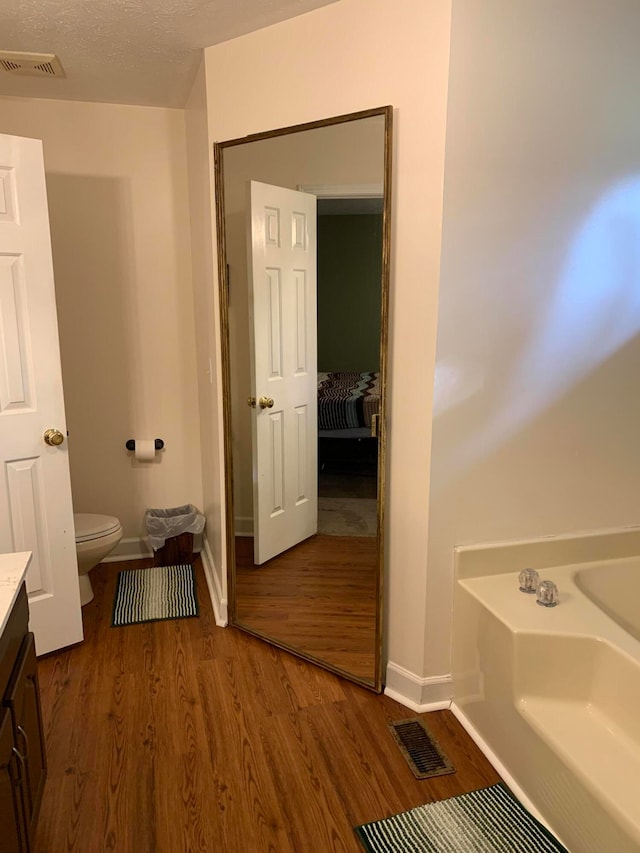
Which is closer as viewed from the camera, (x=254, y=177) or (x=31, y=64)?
(x=254, y=177)

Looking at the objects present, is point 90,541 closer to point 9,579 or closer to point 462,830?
point 9,579

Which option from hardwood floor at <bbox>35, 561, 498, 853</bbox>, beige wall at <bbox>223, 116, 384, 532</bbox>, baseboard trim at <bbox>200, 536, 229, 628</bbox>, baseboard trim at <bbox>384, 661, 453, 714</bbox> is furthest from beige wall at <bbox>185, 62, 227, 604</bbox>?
baseboard trim at <bbox>384, 661, 453, 714</bbox>

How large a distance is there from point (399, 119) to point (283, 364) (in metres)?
0.95

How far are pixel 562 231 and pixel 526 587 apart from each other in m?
1.20

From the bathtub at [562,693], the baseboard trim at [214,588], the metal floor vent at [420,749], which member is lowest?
the metal floor vent at [420,749]

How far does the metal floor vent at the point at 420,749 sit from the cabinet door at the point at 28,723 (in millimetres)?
1088

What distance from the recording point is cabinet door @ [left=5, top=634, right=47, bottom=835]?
1372mm

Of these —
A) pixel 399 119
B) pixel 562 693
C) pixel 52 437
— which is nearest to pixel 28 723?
pixel 52 437

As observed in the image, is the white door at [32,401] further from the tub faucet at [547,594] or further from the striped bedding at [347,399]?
the tub faucet at [547,594]

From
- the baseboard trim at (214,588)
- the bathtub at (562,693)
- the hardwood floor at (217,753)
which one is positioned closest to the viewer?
the bathtub at (562,693)

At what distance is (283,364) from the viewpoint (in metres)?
2.40

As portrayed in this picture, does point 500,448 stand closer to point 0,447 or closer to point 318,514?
point 318,514

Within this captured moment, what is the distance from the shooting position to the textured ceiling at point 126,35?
6.67 feet

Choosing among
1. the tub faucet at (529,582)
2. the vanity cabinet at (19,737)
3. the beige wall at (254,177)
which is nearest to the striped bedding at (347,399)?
the beige wall at (254,177)
